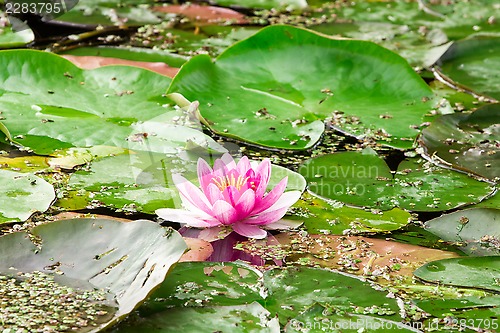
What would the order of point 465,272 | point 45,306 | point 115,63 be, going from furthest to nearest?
point 115,63
point 465,272
point 45,306

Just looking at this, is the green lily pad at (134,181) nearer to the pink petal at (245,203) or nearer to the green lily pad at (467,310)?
the pink petal at (245,203)

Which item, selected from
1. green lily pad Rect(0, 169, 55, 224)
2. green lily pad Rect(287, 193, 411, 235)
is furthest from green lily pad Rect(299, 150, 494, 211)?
green lily pad Rect(0, 169, 55, 224)

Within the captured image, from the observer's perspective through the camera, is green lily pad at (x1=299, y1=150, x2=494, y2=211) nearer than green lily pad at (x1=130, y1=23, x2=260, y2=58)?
Yes

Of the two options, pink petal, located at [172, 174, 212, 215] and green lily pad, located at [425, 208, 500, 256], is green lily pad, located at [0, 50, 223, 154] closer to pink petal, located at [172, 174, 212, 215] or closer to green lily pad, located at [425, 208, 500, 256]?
pink petal, located at [172, 174, 212, 215]

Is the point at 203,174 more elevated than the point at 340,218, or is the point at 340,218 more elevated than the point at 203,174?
the point at 203,174

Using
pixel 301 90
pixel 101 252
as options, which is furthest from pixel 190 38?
pixel 101 252

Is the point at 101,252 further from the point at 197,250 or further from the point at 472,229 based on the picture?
the point at 472,229
